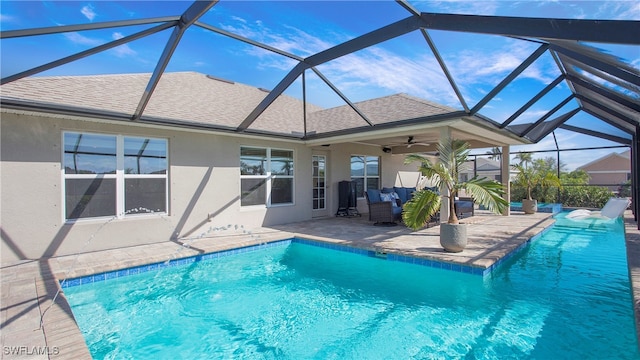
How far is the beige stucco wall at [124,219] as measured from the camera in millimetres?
6043

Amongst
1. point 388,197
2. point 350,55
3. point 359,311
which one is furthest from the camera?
point 388,197

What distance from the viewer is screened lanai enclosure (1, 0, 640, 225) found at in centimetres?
446

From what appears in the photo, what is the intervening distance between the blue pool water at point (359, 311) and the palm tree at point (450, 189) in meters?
1.13

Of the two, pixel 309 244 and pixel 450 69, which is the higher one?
pixel 450 69

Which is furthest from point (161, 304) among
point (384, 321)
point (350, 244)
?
point (350, 244)

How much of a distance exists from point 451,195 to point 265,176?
5.92 m

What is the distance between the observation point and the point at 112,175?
7.23 metres

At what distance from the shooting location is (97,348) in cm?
364

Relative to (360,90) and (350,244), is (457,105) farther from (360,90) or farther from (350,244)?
(350,244)

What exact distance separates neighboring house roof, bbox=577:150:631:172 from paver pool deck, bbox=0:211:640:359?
4304 cm

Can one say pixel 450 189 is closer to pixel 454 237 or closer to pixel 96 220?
pixel 454 237

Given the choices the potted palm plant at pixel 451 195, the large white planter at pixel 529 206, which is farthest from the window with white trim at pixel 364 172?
the potted palm plant at pixel 451 195

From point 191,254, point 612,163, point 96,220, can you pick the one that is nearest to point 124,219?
point 96,220

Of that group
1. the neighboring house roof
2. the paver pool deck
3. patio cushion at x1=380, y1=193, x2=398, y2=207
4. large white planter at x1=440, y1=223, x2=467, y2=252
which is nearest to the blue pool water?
the paver pool deck
